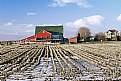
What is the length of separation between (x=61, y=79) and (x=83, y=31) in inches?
4169

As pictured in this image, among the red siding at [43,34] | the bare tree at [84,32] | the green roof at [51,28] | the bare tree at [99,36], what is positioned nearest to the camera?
the red siding at [43,34]

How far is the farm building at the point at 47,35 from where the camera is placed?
8125 centimetres

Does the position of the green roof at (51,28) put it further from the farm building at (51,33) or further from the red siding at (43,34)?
the red siding at (43,34)

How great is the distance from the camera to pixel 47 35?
270 ft

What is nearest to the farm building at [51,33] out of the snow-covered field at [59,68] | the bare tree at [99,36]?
the bare tree at [99,36]

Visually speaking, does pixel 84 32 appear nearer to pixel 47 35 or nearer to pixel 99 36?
pixel 99 36

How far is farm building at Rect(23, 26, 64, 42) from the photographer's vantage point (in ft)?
267

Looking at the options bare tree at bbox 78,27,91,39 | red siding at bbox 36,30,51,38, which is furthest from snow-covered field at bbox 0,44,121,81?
bare tree at bbox 78,27,91,39

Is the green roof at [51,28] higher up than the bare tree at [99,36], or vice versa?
the green roof at [51,28]

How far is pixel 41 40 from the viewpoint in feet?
265

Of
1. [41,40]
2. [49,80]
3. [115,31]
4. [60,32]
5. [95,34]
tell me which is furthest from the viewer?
[115,31]

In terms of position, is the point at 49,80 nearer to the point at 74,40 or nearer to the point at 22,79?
the point at 22,79

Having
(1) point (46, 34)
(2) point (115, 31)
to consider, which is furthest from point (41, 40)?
(2) point (115, 31)

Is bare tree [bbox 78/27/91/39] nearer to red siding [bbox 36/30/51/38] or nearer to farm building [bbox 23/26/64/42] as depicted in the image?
farm building [bbox 23/26/64/42]
